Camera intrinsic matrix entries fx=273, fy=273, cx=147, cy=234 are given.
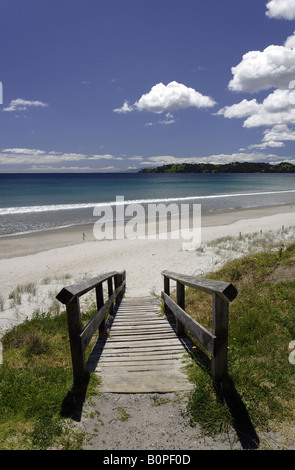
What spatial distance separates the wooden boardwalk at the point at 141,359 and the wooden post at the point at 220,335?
0.38 meters

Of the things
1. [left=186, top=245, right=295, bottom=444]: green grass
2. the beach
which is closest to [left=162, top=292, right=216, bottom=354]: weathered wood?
[left=186, top=245, right=295, bottom=444]: green grass

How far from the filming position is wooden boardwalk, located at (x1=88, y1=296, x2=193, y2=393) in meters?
3.25

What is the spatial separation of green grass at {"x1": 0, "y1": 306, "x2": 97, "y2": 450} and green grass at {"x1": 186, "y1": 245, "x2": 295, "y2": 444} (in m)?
1.28

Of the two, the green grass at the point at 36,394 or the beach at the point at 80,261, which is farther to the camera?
the beach at the point at 80,261

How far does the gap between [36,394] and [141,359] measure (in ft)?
4.65

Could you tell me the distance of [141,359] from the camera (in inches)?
152

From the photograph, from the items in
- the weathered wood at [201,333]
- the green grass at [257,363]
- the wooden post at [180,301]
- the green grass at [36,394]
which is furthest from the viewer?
the wooden post at [180,301]

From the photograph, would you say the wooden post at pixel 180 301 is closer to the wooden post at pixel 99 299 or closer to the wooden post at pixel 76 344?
the wooden post at pixel 99 299

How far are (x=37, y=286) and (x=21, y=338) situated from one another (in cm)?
561

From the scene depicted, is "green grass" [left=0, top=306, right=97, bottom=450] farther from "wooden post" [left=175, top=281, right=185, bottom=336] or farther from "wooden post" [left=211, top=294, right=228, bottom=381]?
"wooden post" [left=175, top=281, right=185, bottom=336]

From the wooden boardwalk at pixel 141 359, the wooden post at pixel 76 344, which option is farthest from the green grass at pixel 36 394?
the wooden boardwalk at pixel 141 359

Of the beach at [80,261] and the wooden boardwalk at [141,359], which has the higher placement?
the wooden boardwalk at [141,359]

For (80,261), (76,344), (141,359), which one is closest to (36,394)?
(76,344)

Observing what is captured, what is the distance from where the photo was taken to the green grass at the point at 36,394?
8.09 ft
